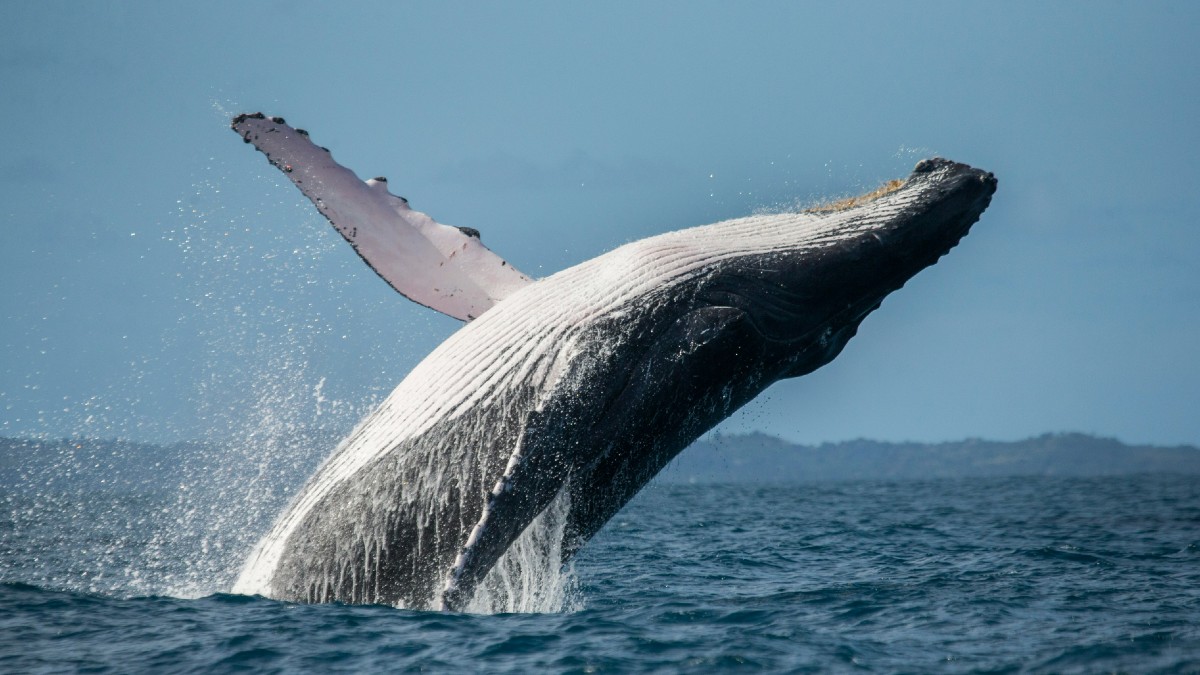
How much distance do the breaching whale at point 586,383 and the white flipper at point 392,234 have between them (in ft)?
2.03

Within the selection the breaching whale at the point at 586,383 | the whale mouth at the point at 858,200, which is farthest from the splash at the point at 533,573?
the whale mouth at the point at 858,200

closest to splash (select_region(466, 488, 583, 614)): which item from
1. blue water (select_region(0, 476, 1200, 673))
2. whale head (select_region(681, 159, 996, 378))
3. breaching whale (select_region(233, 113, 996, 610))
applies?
breaching whale (select_region(233, 113, 996, 610))

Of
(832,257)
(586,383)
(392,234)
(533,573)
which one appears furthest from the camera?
(392,234)

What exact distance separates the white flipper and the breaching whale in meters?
0.62

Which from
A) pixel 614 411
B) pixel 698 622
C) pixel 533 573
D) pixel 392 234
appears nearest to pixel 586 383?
pixel 614 411

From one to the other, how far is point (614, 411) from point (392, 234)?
314cm

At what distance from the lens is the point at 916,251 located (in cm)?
874

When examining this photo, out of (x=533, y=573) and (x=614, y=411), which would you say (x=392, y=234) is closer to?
(x=614, y=411)

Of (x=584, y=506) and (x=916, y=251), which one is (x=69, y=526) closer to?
(x=584, y=506)

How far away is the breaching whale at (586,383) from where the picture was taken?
315 inches

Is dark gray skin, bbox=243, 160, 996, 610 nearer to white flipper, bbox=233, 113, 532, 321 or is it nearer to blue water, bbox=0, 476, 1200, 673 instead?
blue water, bbox=0, 476, 1200, 673

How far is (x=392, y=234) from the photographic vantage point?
9953mm

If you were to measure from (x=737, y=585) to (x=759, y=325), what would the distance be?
12.8ft

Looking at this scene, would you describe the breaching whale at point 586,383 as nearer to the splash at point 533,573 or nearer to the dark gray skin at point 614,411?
the dark gray skin at point 614,411
